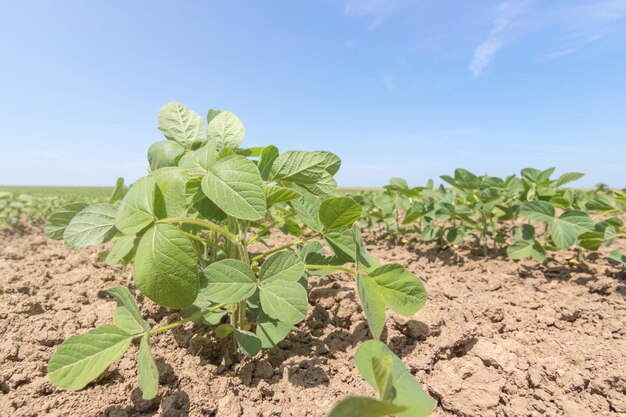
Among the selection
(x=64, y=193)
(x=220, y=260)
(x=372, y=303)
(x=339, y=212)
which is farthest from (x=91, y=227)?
(x=64, y=193)

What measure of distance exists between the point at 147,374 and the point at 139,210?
1.48 ft

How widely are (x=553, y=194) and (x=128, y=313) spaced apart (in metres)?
2.69

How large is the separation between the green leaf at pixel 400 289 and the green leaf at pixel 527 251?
1.47 m

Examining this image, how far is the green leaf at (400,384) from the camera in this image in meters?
0.71

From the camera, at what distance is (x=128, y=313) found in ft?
3.78

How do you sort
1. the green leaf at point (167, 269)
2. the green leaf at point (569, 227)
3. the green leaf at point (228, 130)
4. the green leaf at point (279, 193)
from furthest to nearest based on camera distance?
the green leaf at point (569, 227)
the green leaf at point (228, 130)
the green leaf at point (279, 193)
the green leaf at point (167, 269)

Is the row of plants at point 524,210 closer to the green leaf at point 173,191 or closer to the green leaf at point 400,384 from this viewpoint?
the green leaf at point 400,384

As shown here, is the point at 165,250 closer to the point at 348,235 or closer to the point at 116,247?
the point at 116,247

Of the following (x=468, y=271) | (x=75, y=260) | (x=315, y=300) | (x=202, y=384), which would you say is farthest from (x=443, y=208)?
(x=75, y=260)

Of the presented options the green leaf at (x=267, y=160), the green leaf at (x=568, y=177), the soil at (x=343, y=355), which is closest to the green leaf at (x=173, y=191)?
the green leaf at (x=267, y=160)

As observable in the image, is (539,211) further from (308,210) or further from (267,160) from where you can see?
(267,160)

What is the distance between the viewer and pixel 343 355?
1.42m

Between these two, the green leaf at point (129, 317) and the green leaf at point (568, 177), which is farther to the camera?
the green leaf at point (568, 177)

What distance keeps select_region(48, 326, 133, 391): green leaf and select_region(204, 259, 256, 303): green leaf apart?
32cm
